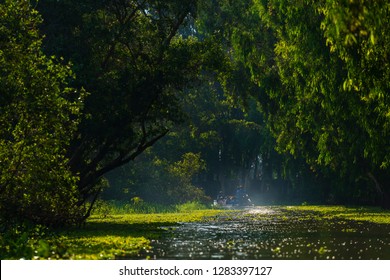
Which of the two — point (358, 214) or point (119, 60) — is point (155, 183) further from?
point (119, 60)

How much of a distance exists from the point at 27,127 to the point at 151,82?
12.1 m

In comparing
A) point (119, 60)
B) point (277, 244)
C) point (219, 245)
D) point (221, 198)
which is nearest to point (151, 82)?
point (119, 60)

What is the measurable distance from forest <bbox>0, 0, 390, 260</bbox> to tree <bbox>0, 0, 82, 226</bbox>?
0.14 ft

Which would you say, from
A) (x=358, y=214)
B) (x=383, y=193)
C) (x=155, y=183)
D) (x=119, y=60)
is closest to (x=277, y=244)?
(x=119, y=60)

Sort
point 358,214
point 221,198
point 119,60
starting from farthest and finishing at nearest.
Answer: point 221,198 → point 358,214 → point 119,60

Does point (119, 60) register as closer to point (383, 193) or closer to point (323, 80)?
point (323, 80)

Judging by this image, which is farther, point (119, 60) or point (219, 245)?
point (119, 60)

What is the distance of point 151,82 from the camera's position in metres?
36.4

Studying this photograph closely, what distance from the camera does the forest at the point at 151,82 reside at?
25.0 m

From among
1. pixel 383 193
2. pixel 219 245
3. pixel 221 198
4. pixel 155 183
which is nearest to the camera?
pixel 219 245

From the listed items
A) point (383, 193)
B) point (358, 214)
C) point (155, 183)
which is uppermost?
point (155, 183)

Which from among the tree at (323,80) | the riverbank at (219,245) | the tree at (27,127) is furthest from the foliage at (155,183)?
the riverbank at (219,245)

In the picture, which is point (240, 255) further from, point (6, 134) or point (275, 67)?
point (275, 67)

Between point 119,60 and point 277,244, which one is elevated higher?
point 119,60
